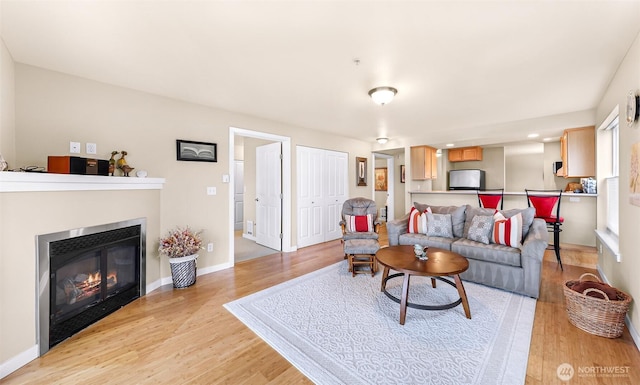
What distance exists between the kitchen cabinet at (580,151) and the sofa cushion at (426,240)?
2362 millimetres

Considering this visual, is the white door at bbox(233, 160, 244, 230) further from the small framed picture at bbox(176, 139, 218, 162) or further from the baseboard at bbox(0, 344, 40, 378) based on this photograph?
the baseboard at bbox(0, 344, 40, 378)

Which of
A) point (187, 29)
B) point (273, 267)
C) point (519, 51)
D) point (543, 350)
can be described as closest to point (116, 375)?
point (273, 267)

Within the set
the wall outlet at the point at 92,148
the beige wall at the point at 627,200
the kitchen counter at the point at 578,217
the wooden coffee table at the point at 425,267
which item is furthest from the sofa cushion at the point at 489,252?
the wall outlet at the point at 92,148

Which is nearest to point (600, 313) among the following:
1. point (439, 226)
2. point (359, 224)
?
point (439, 226)

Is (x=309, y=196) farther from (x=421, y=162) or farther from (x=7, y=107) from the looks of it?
(x=7, y=107)

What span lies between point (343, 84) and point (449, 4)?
1381mm

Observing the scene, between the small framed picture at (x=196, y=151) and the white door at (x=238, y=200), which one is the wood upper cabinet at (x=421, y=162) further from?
the white door at (x=238, y=200)

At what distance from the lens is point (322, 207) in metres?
5.39

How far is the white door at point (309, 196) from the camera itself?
493 centimetres

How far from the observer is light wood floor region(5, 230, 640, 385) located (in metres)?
1.68

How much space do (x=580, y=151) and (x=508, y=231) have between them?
7.13 ft

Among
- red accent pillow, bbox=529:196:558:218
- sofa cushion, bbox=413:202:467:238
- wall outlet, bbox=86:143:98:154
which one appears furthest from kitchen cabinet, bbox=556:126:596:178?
wall outlet, bbox=86:143:98:154

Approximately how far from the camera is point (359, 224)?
4.18 m

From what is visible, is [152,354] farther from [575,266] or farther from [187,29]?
[575,266]
